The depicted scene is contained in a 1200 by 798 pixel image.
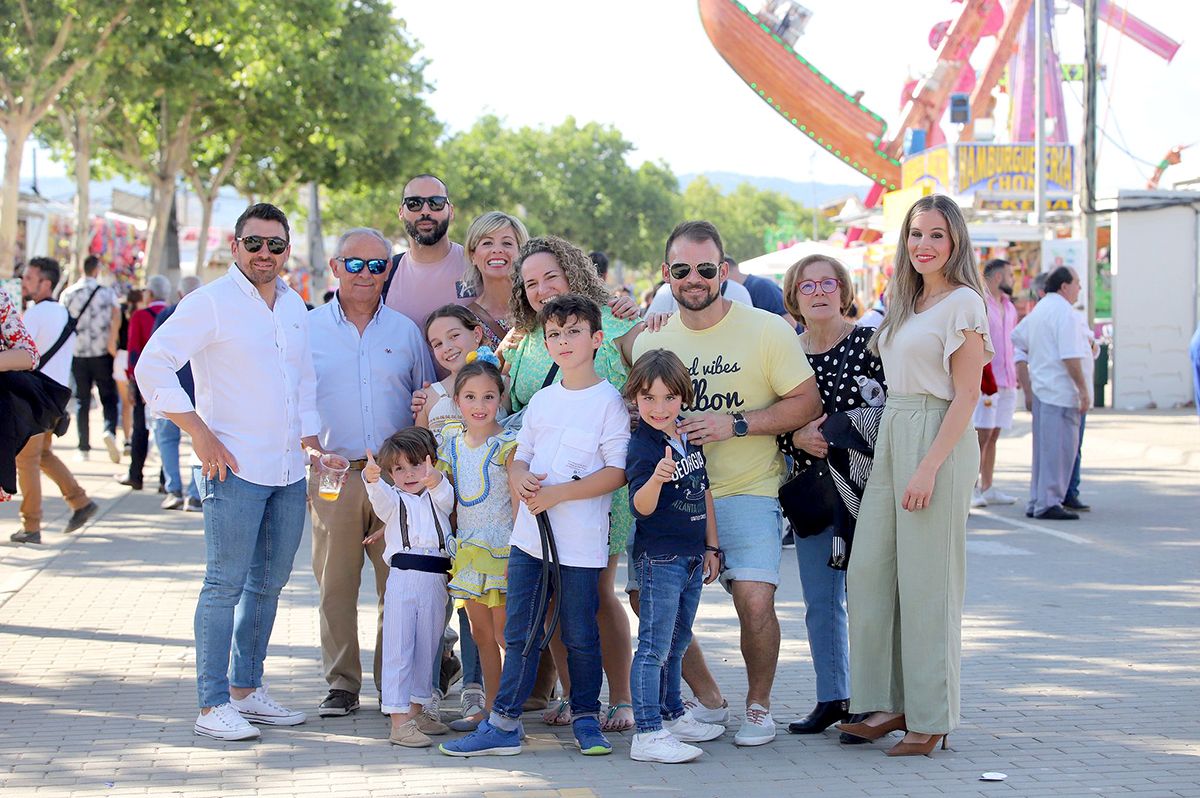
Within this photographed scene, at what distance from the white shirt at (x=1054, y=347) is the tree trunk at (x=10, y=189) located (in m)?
15.3

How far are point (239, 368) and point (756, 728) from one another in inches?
101

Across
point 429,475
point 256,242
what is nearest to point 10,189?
point 256,242

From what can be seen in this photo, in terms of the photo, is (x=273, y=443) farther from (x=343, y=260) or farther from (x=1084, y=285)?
(x=1084, y=285)

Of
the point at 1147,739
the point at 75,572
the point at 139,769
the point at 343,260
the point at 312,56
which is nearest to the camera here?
the point at 139,769

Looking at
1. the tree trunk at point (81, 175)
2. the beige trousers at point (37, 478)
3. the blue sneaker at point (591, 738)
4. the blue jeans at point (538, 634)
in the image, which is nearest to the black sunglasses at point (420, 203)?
the blue jeans at point (538, 634)

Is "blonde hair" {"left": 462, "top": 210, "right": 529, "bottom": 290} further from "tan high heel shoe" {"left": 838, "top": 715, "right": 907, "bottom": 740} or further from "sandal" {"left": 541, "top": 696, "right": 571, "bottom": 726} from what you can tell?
"tan high heel shoe" {"left": 838, "top": 715, "right": 907, "bottom": 740}

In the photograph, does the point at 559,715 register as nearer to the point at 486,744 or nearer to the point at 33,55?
the point at 486,744

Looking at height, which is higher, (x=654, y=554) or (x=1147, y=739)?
(x=654, y=554)

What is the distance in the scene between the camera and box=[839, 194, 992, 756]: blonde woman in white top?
17.5 feet

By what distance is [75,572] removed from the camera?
9875 mm

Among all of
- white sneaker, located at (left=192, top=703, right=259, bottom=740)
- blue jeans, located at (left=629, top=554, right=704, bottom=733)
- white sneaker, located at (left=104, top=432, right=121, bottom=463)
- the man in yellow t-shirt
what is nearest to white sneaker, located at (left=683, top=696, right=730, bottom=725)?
the man in yellow t-shirt

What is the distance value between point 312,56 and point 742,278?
2237 cm

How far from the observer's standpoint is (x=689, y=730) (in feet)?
18.6

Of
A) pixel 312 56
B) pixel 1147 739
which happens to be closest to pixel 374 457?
pixel 1147 739
